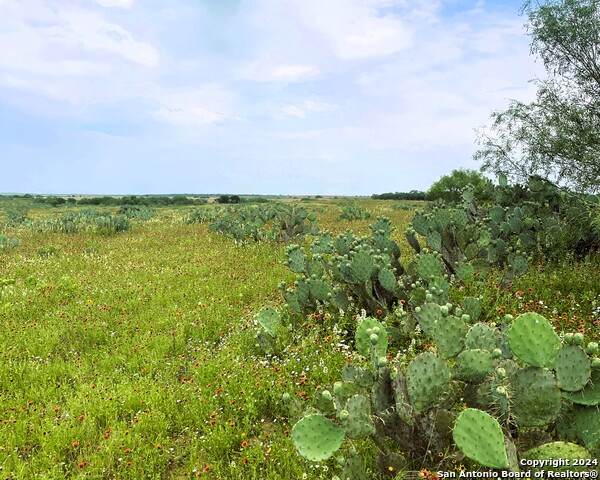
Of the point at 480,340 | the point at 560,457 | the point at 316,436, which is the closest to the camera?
the point at 560,457

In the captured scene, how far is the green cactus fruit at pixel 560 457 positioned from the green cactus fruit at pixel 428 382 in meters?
0.76

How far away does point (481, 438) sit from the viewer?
294 centimetres

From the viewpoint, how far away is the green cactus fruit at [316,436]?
3244 millimetres

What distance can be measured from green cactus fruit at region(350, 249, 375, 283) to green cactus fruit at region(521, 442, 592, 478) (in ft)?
13.9

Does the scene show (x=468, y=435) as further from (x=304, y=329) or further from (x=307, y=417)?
(x=304, y=329)

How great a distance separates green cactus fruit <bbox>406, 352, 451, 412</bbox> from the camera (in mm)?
3387

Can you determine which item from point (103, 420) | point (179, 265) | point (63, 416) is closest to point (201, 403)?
point (103, 420)

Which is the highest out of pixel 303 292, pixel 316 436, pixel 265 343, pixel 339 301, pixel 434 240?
pixel 434 240

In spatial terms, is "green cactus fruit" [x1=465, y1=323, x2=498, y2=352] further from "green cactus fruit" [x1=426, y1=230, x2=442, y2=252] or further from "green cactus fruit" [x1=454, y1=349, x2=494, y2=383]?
"green cactus fruit" [x1=426, y1=230, x2=442, y2=252]

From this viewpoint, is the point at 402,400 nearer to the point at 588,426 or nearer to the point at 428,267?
the point at 588,426

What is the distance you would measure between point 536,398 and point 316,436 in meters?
1.81

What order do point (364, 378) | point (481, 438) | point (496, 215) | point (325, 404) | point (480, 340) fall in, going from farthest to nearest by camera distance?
point (496, 215)
point (480, 340)
point (364, 378)
point (325, 404)
point (481, 438)

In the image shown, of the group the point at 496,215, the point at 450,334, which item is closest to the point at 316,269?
the point at 450,334

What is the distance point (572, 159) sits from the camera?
53.6ft
